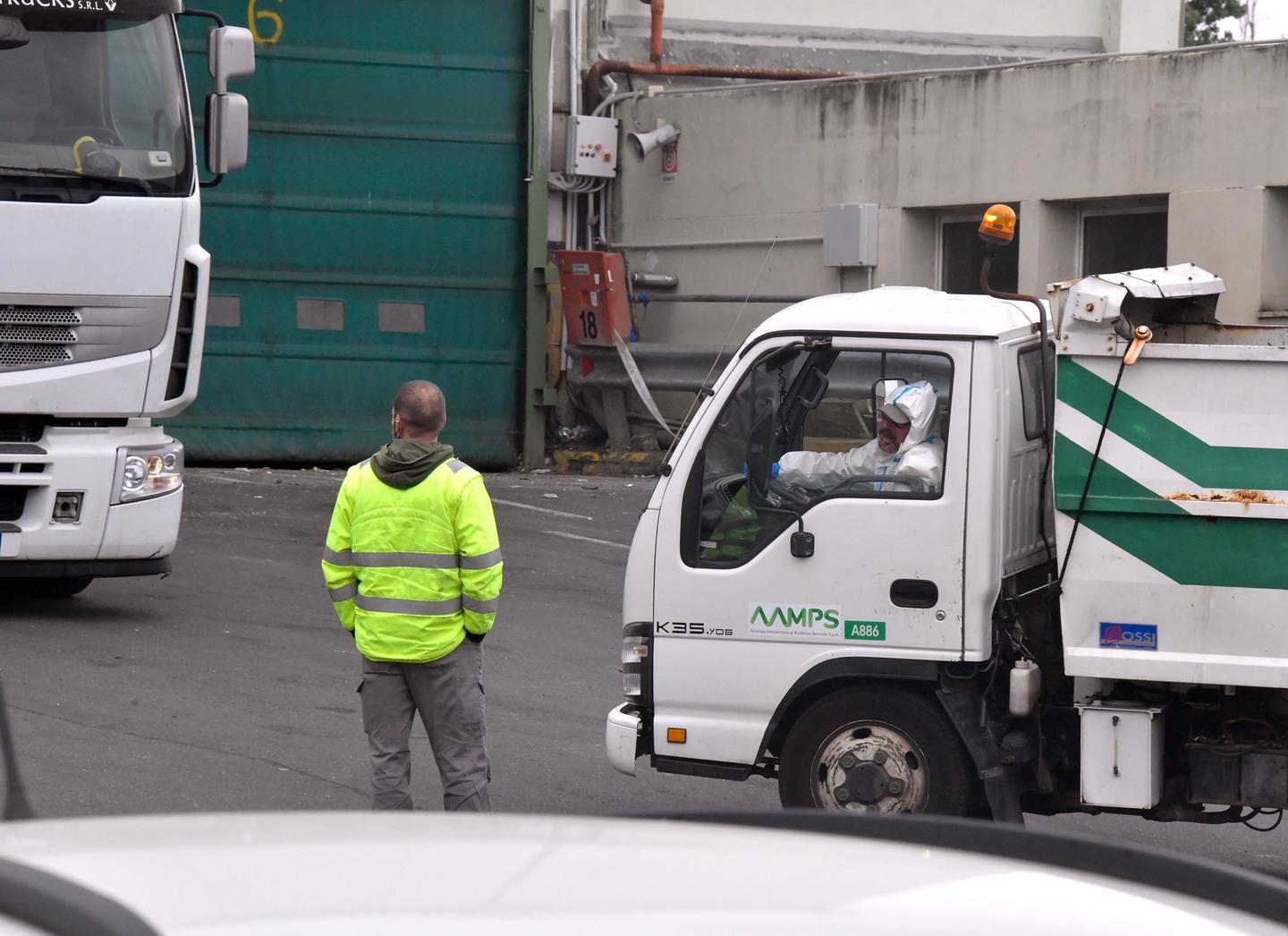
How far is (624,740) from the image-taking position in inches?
256

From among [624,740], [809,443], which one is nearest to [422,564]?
[624,740]

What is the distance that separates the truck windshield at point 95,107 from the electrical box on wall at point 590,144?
907cm

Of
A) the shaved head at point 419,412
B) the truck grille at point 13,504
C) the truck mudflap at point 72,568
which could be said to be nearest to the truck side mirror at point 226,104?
the truck grille at point 13,504

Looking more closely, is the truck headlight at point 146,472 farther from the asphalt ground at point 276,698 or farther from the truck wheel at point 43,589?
the truck wheel at point 43,589


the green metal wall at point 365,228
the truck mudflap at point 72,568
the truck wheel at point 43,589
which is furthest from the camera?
the green metal wall at point 365,228

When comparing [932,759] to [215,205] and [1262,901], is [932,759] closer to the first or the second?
[1262,901]

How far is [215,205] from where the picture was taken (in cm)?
1827

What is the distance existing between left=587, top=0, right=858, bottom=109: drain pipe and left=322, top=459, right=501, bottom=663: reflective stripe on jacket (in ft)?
44.7

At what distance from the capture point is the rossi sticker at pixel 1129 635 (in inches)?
232

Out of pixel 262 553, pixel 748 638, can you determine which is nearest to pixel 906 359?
pixel 748 638

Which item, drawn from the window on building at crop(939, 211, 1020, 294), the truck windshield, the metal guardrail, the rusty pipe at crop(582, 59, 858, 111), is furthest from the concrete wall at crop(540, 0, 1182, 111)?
the truck windshield

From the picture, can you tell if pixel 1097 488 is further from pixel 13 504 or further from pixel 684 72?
pixel 684 72

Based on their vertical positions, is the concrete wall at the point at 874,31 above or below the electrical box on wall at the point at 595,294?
above

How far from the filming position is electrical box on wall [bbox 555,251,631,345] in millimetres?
18234
